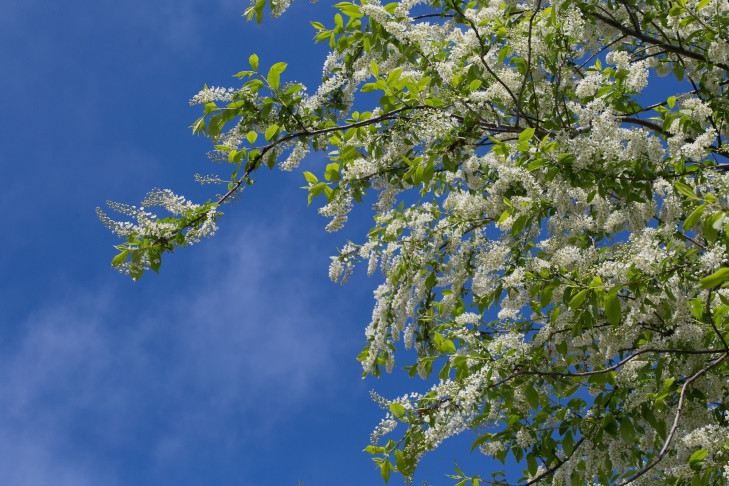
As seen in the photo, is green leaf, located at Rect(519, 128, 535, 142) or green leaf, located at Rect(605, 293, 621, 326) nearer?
green leaf, located at Rect(605, 293, 621, 326)

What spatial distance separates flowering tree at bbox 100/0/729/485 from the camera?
442 cm

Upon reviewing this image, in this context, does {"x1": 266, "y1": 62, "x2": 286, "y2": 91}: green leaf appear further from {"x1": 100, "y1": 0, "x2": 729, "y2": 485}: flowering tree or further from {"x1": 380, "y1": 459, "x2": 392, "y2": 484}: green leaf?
{"x1": 380, "y1": 459, "x2": 392, "y2": 484}: green leaf

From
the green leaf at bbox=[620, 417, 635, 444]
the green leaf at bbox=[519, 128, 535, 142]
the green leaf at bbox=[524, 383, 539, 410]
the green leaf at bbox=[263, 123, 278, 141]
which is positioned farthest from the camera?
the green leaf at bbox=[263, 123, 278, 141]

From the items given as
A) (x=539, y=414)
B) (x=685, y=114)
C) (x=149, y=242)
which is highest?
(x=149, y=242)

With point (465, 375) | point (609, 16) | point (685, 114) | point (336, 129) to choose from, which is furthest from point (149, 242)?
point (609, 16)

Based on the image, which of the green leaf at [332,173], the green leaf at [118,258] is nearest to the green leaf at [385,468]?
the green leaf at [332,173]

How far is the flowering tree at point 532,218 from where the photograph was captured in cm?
442

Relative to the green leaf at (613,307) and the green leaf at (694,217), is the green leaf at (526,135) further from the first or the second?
the green leaf at (694,217)

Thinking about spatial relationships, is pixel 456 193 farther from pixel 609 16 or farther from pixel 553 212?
pixel 609 16

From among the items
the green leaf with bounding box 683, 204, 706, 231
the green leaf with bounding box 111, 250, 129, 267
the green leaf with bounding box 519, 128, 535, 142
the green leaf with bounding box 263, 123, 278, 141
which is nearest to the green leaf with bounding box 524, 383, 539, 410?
the green leaf with bounding box 519, 128, 535, 142

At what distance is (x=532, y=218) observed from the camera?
4812mm

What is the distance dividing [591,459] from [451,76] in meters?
2.84

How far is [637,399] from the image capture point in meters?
4.65

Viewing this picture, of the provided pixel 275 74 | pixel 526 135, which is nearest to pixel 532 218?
pixel 526 135
